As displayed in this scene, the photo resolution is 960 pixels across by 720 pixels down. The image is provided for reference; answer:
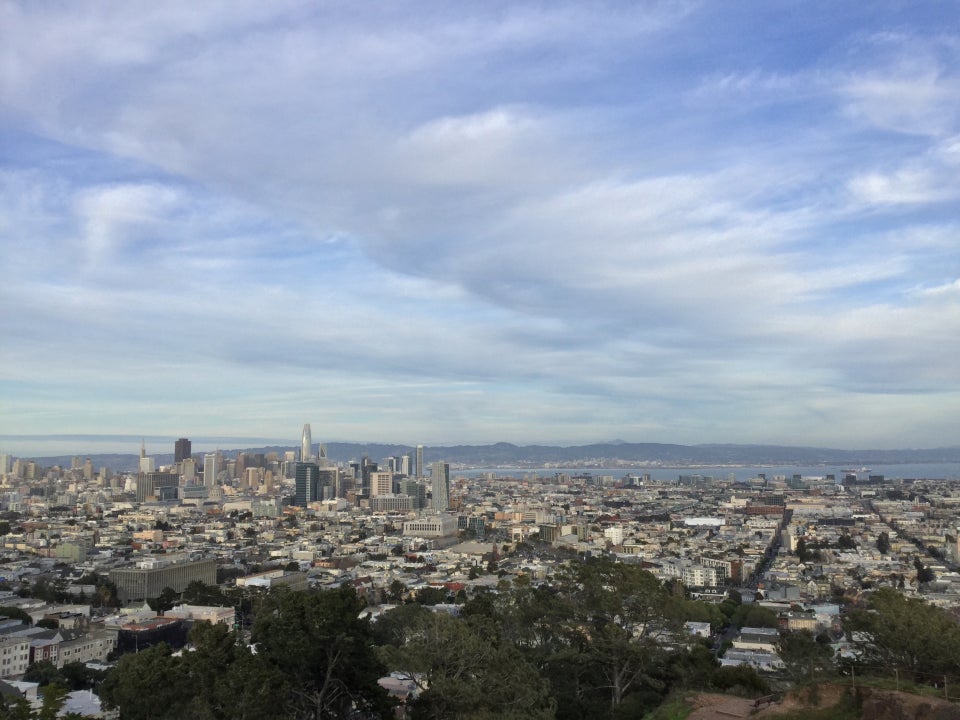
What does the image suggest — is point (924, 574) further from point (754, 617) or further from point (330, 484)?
point (330, 484)

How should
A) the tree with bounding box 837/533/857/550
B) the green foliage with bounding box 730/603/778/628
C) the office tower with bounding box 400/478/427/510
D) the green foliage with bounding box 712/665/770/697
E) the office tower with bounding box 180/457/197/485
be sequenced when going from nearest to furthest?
the green foliage with bounding box 712/665/770/697 → the green foliage with bounding box 730/603/778/628 → the tree with bounding box 837/533/857/550 → the office tower with bounding box 400/478/427/510 → the office tower with bounding box 180/457/197/485

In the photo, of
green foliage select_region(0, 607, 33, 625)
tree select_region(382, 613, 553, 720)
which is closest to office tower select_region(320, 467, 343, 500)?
green foliage select_region(0, 607, 33, 625)

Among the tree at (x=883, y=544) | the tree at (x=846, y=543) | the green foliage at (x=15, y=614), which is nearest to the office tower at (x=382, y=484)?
the tree at (x=846, y=543)

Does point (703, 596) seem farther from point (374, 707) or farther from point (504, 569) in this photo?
point (374, 707)

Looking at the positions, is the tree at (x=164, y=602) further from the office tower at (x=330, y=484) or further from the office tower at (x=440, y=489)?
the office tower at (x=330, y=484)

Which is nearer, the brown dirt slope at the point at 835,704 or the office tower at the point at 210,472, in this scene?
the brown dirt slope at the point at 835,704

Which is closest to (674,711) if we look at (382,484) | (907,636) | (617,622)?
(617,622)

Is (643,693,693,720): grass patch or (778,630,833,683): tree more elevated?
(643,693,693,720): grass patch

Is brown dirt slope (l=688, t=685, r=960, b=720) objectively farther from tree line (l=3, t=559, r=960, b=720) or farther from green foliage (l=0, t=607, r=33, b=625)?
green foliage (l=0, t=607, r=33, b=625)

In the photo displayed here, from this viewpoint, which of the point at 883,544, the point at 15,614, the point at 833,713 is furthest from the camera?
the point at 883,544
